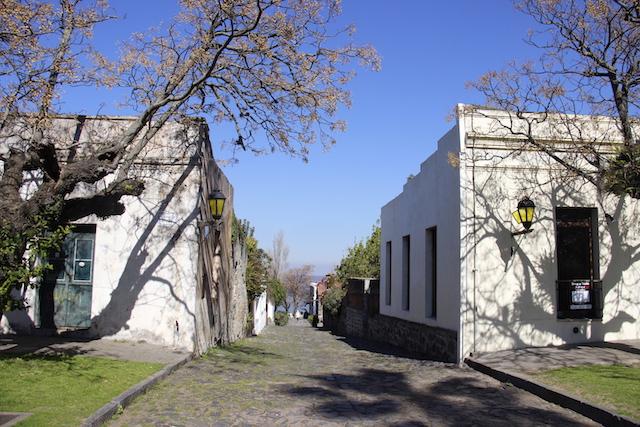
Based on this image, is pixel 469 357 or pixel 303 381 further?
pixel 469 357

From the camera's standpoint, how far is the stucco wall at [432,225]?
1191cm

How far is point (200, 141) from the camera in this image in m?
12.0

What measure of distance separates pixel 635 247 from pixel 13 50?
39.4ft

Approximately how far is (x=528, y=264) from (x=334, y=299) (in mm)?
20003

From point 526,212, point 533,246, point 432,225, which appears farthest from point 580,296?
point 432,225

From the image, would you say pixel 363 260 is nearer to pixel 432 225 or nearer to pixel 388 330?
pixel 388 330

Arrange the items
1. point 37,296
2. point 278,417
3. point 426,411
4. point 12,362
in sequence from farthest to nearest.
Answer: point 37,296
point 12,362
point 426,411
point 278,417

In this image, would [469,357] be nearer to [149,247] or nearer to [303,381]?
[303,381]

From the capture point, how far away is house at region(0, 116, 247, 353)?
1138 cm

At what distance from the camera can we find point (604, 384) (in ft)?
25.0

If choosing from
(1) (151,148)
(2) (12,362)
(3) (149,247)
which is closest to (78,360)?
(2) (12,362)

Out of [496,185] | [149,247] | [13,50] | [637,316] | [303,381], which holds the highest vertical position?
[13,50]

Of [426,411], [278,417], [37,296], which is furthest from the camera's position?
[37,296]

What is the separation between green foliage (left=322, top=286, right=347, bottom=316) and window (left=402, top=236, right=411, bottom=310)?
41.8 feet
